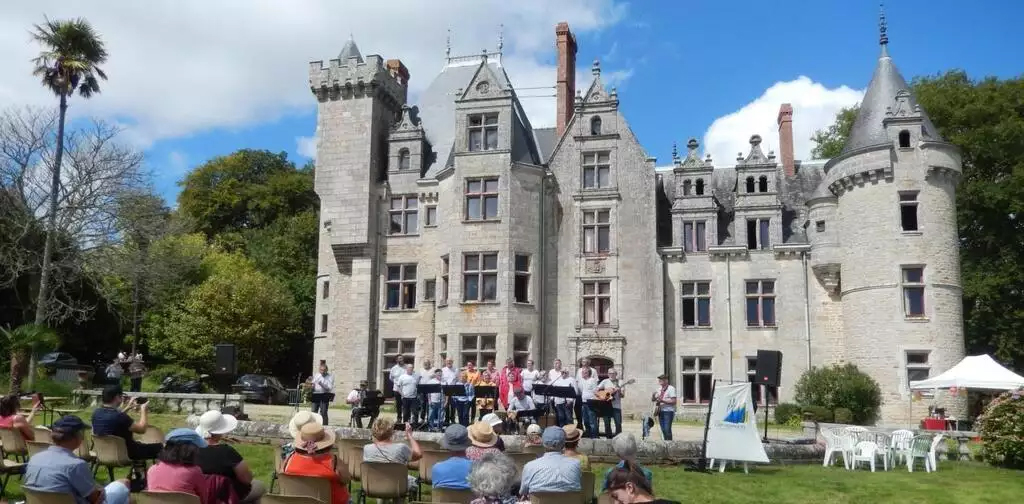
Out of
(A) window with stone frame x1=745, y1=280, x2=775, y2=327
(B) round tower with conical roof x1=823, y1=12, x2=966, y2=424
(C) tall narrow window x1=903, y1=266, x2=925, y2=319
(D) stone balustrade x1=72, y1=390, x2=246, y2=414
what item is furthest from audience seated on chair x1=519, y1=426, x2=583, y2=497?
(A) window with stone frame x1=745, y1=280, x2=775, y2=327

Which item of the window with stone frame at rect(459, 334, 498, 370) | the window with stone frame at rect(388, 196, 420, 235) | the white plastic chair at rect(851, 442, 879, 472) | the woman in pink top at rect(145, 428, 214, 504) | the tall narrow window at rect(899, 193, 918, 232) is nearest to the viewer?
the woman in pink top at rect(145, 428, 214, 504)

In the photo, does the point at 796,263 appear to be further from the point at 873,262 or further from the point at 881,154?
the point at 881,154

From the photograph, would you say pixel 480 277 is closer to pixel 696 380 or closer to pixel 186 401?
pixel 696 380

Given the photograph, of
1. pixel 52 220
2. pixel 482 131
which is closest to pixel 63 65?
pixel 52 220

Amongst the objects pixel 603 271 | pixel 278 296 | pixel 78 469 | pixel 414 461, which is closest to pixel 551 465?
pixel 414 461

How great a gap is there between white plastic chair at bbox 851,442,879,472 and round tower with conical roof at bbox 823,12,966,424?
11.1m

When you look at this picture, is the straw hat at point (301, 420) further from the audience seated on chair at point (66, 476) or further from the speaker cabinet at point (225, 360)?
the speaker cabinet at point (225, 360)

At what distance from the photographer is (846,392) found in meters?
24.8

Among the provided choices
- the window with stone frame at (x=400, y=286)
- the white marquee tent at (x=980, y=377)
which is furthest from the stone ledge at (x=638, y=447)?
the window with stone frame at (x=400, y=286)

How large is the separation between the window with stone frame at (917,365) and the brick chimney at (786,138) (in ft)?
26.6

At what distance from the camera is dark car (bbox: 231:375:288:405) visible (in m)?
29.9

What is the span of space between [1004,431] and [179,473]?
15411 millimetres

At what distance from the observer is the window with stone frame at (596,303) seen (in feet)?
91.7

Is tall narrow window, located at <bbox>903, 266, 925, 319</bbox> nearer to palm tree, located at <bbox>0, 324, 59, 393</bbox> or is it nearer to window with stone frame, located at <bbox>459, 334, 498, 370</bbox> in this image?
window with stone frame, located at <bbox>459, 334, 498, 370</bbox>
